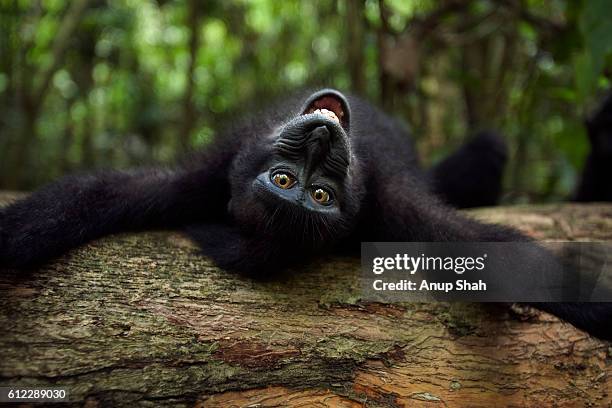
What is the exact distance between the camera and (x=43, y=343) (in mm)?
2334

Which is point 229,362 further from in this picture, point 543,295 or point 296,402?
point 543,295

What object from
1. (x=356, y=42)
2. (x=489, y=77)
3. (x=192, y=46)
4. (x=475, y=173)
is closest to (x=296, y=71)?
(x=192, y=46)

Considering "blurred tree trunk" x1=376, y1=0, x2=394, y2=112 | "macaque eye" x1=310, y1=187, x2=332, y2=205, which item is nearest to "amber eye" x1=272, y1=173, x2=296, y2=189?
"macaque eye" x1=310, y1=187, x2=332, y2=205

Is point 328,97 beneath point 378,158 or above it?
above

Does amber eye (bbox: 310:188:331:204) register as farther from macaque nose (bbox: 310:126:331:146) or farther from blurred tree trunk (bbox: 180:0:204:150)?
blurred tree trunk (bbox: 180:0:204:150)

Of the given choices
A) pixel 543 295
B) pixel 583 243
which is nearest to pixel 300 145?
pixel 543 295

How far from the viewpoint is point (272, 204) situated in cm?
293

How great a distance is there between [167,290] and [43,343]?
0.60 metres

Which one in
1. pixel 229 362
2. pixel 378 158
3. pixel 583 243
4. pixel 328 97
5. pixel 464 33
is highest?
pixel 464 33

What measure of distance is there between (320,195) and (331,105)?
21.2 inches

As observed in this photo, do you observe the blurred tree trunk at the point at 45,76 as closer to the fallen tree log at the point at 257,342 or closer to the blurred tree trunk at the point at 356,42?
the blurred tree trunk at the point at 356,42

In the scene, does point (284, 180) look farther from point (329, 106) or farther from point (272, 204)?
point (329, 106)

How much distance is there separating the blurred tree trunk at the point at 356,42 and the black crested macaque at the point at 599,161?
2179 millimetres

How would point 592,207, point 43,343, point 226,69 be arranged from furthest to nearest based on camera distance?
1. point 226,69
2. point 592,207
3. point 43,343
